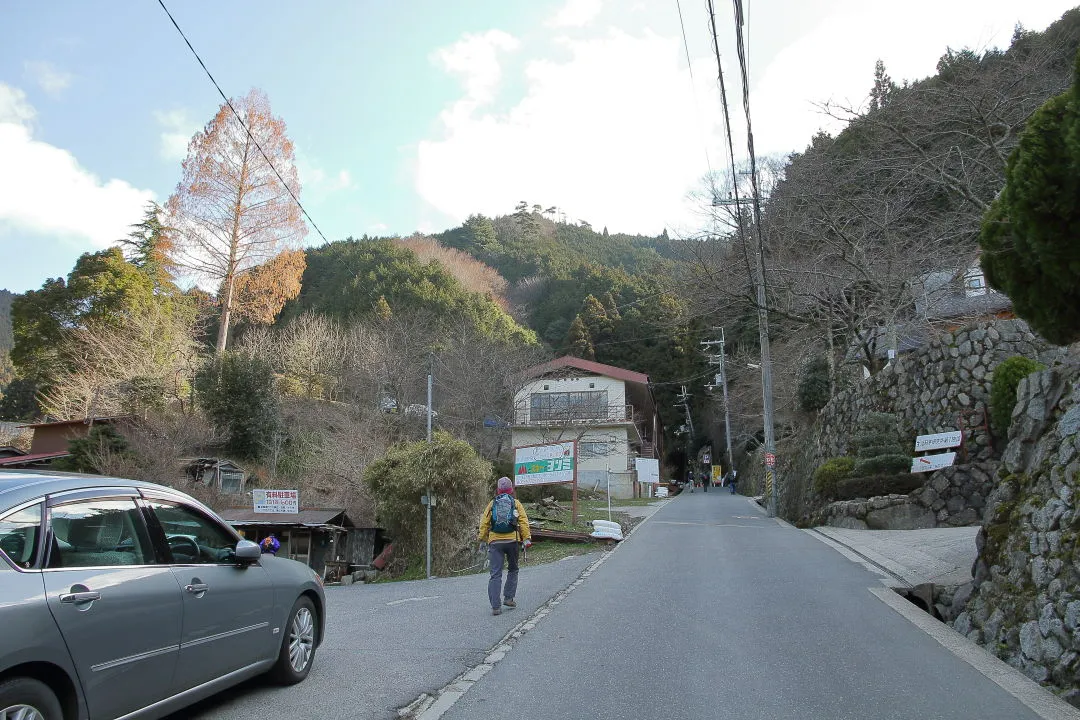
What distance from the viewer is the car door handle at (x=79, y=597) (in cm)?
358

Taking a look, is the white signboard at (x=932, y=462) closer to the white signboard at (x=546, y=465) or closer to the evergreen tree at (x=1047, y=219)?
the white signboard at (x=546, y=465)

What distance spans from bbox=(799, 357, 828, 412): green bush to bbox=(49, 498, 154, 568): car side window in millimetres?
36254

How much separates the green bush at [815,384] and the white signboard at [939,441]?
19.3 metres

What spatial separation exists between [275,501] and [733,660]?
15.8 m

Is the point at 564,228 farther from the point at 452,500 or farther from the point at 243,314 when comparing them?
the point at 452,500

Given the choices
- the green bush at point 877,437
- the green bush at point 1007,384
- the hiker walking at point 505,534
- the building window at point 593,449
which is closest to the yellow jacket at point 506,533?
the hiker walking at point 505,534

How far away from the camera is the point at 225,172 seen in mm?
31922

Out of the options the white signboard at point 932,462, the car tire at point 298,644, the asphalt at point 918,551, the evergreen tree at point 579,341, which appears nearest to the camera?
the car tire at point 298,644

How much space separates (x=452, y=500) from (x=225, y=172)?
21155 millimetres

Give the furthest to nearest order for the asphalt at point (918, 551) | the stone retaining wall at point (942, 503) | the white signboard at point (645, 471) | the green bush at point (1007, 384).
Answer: the white signboard at point (645, 471) → the stone retaining wall at point (942, 503) → the green bush at point (1007, 384) → the asphalt at point (918, 551)

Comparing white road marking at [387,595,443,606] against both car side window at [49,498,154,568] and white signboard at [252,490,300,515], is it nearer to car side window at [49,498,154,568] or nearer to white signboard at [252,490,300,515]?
car side window at [49,498,154,568]

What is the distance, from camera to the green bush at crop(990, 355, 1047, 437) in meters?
15.5

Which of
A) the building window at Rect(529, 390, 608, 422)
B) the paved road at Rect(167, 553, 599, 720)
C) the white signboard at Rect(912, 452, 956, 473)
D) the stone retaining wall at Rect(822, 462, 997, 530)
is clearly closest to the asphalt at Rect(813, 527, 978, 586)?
the stone retaining wall at Rect(822, 462, 997, 530)

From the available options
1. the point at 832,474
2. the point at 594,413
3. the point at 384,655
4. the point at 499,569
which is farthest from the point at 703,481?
the point at 384,655
